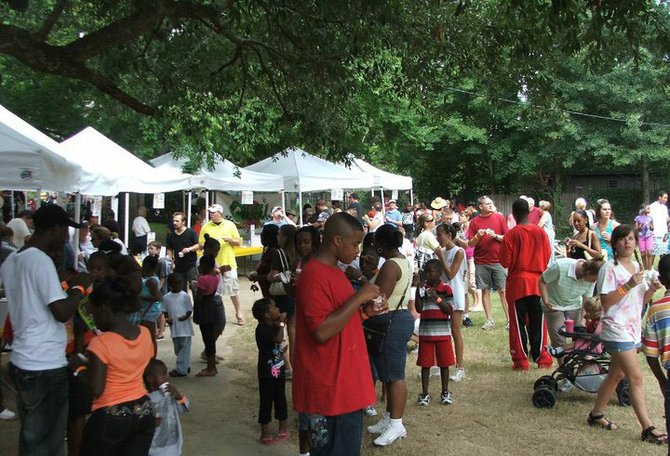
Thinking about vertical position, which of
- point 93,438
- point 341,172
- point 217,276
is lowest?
point 93,438

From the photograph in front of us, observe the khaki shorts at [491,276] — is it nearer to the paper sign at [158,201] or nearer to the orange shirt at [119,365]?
the orange shirt at [119,365]

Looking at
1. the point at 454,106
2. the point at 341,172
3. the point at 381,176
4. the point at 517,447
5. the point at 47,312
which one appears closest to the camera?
the point at 47,312

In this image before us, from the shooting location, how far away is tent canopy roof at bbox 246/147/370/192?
18688mm

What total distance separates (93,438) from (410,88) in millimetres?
7226

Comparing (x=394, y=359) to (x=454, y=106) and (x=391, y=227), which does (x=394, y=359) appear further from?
(x=454, y=106)

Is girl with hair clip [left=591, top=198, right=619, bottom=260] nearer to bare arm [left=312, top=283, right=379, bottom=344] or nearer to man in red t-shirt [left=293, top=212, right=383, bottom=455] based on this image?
man in red t-shirt [left=293, top=212, right=383, bottom=455]

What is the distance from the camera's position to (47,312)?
3.98 metres

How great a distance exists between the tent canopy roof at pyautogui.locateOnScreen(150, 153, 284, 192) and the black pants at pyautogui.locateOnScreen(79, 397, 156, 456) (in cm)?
1336

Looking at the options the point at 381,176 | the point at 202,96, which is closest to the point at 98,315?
the point at 202,96

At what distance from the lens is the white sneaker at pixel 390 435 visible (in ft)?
18.0

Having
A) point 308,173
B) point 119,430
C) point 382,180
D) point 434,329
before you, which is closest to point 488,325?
point 434,329

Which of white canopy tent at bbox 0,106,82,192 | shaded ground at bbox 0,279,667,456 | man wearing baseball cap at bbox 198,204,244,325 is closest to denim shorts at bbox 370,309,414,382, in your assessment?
shaded ground at bbox 0,279,667,456

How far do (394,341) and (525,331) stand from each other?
295 cm

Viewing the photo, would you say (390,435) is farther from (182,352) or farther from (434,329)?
(182,352)
